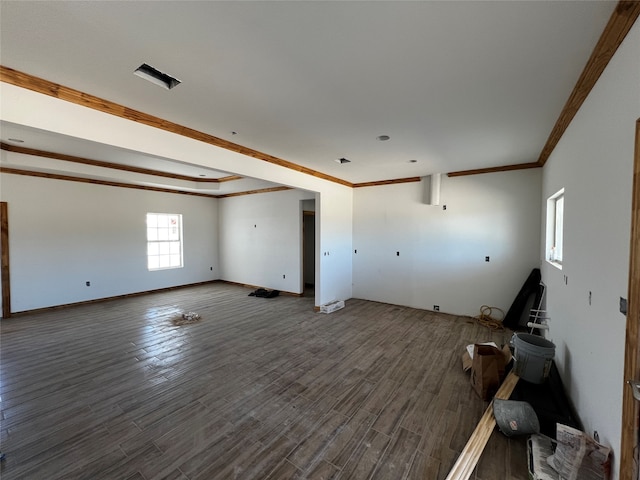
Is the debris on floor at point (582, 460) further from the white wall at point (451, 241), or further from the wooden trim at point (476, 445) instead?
the white wall at point (451, 241)

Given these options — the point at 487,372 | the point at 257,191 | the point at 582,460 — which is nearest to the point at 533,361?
the point at 487,372

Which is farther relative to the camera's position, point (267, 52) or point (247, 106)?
point (247, 106)

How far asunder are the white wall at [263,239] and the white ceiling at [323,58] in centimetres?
366

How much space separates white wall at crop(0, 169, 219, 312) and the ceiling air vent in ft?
16.9

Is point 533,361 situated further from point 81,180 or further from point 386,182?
point 81,180

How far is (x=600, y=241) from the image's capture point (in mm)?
1692

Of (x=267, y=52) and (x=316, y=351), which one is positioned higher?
(x=267, y=52)

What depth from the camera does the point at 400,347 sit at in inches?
143

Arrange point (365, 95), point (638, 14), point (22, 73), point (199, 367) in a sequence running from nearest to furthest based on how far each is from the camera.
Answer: point (638, 14) → point (22, 73) → point (365, 95) → point (199, 367)

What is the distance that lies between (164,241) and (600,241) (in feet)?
27.0

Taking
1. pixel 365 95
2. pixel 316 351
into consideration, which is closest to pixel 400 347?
pixel 316 351

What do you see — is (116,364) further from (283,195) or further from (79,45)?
(283,195)

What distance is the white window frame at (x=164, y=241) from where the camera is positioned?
6.82m

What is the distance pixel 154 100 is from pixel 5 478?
2.96 m
